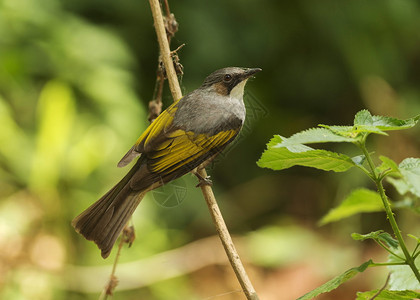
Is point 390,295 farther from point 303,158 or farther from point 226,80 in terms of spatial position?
point 226,80

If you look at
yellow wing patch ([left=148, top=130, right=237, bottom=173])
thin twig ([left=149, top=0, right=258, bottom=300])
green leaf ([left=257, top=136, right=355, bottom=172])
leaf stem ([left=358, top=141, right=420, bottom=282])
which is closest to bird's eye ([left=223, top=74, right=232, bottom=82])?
yellow wing patch ([left=148, top=130, right=237, bottom=173])

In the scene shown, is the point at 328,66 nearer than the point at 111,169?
No

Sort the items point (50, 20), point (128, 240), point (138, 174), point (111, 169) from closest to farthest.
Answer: point (128, 240) → point (138, 174) → point (111, 169) → point (50, 20)

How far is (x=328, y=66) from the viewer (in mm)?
5059

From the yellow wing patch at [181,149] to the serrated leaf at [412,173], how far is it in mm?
1212

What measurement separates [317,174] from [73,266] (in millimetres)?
2666

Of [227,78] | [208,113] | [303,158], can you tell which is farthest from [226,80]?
[303,158]

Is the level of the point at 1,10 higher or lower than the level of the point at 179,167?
higher

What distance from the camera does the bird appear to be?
210 cm

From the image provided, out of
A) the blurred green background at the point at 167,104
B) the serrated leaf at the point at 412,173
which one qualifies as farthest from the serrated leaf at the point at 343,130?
the blurred green background at the point at 167,104

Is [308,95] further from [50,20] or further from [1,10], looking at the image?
[1,10]

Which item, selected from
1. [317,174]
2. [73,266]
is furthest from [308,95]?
[73,266]

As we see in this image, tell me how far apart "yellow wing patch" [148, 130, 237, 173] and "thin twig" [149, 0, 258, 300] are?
3.5 inches

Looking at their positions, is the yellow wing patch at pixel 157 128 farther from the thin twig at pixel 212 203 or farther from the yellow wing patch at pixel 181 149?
the thin twig at pixel 212 203
